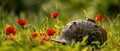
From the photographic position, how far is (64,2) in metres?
10.1

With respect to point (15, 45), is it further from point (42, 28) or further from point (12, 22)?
point (12, 22)

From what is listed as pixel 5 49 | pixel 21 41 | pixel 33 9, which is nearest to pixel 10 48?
pixel 5 49

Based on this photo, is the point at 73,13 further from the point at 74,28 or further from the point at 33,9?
the point at 74,28

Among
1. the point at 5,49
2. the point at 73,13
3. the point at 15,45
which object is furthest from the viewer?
the point at 73,13

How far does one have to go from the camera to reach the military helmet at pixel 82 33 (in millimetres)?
5125

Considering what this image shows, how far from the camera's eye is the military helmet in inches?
202

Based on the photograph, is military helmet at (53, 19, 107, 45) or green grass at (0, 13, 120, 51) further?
military helmet at (53, 19, 107, 45)

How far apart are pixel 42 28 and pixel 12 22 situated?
2.60ft

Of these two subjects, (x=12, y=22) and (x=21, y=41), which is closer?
(x=21, y=41)

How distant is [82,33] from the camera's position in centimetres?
514

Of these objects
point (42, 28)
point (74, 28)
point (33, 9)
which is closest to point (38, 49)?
point (74, 28)

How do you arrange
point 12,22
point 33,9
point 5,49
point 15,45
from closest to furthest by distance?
1. point 5,49
2. point 15,45
3. point 12,22
4. point 33,9

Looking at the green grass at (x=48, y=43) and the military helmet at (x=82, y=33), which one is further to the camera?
the military helmet at (x=82, y=33)

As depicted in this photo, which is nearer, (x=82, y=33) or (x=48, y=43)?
(x=48, y=43)
